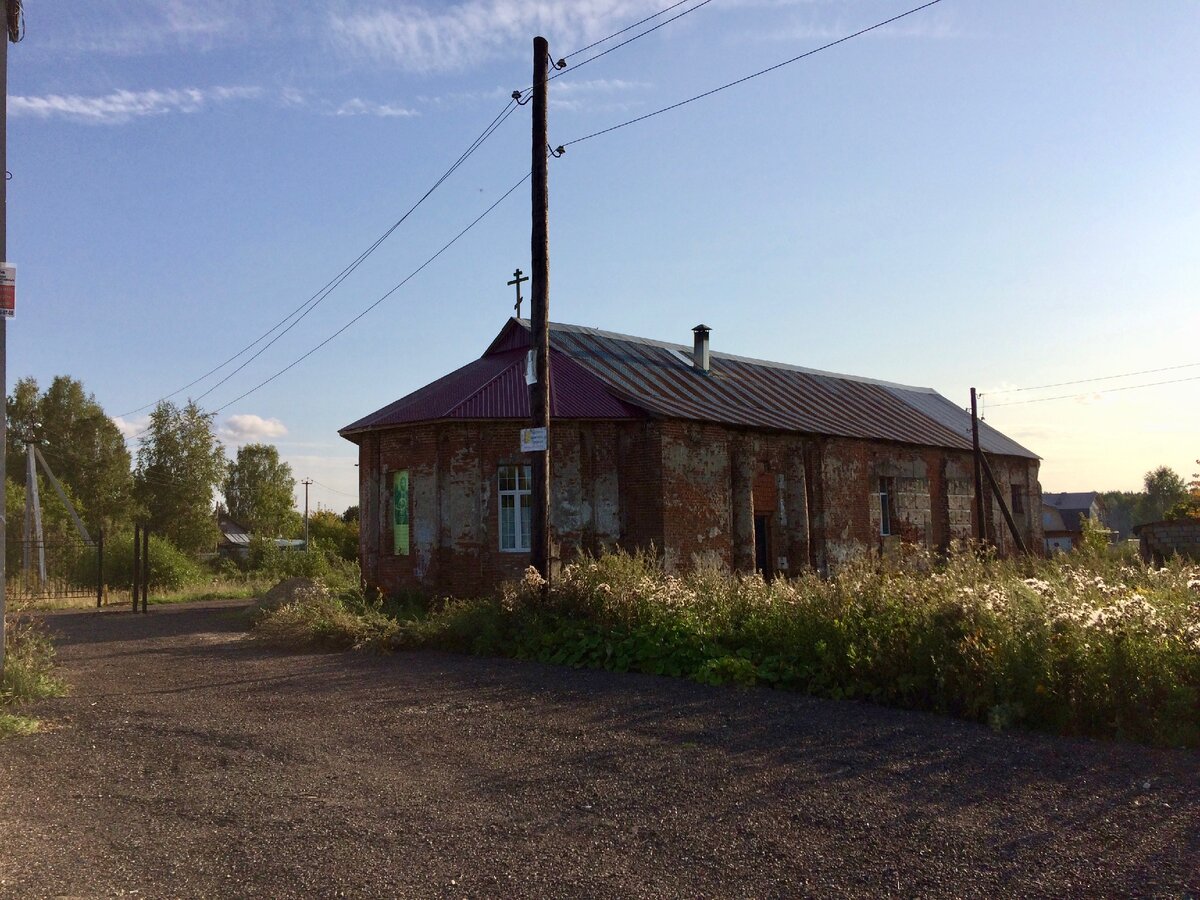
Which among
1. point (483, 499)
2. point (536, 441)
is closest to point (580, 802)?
point (536, 441)

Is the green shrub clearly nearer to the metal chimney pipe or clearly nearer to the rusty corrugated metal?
the rusty corrugated metal

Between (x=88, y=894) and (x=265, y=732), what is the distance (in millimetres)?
3754

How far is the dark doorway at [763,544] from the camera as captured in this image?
22.6 metres

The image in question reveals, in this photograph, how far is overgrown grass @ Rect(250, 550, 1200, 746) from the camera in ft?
23.9

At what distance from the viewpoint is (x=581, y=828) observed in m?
5.09

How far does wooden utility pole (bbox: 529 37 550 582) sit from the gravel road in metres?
4.48

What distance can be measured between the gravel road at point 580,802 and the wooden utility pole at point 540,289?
4.48m

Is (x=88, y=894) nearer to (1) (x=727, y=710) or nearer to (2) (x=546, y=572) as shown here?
(1) (x=727, y=710)

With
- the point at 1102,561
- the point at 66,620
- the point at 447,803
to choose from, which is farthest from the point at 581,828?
the point at 66,620

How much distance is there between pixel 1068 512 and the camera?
8300 cm

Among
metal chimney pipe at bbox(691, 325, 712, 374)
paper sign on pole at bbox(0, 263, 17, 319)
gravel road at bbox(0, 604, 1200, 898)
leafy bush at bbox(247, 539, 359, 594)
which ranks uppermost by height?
metal chimney pipe at bbox(691, 325, 712, 374)

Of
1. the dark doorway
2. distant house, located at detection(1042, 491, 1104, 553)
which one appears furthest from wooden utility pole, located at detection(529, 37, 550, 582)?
distant house, located at detection(1042, 491, 1104, 553)

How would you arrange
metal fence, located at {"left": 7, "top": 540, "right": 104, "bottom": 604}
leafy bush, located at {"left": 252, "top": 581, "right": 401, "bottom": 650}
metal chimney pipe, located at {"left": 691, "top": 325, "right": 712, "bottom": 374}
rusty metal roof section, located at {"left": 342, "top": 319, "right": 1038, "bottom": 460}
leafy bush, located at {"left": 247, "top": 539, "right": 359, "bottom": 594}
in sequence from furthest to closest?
leafy bush, located at {"left": 247, "top": 539, "right": 359, "bottom": 594}
metal chimney pipe, located at {"left": 691, "top": 325, "right": 712, "bottom": 374}
metal fence, located at {"left": 7, "top": 540, "right": 104, "bottom": 604}
rusty metal roof section, located at {"left": 342, "top": 319, "right": 1038, "bottom": 460}
leafy bush, located at {"left": 252, "top": 581, "right": 401, "bottom": 650}

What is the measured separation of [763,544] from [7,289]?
17.6 meters
